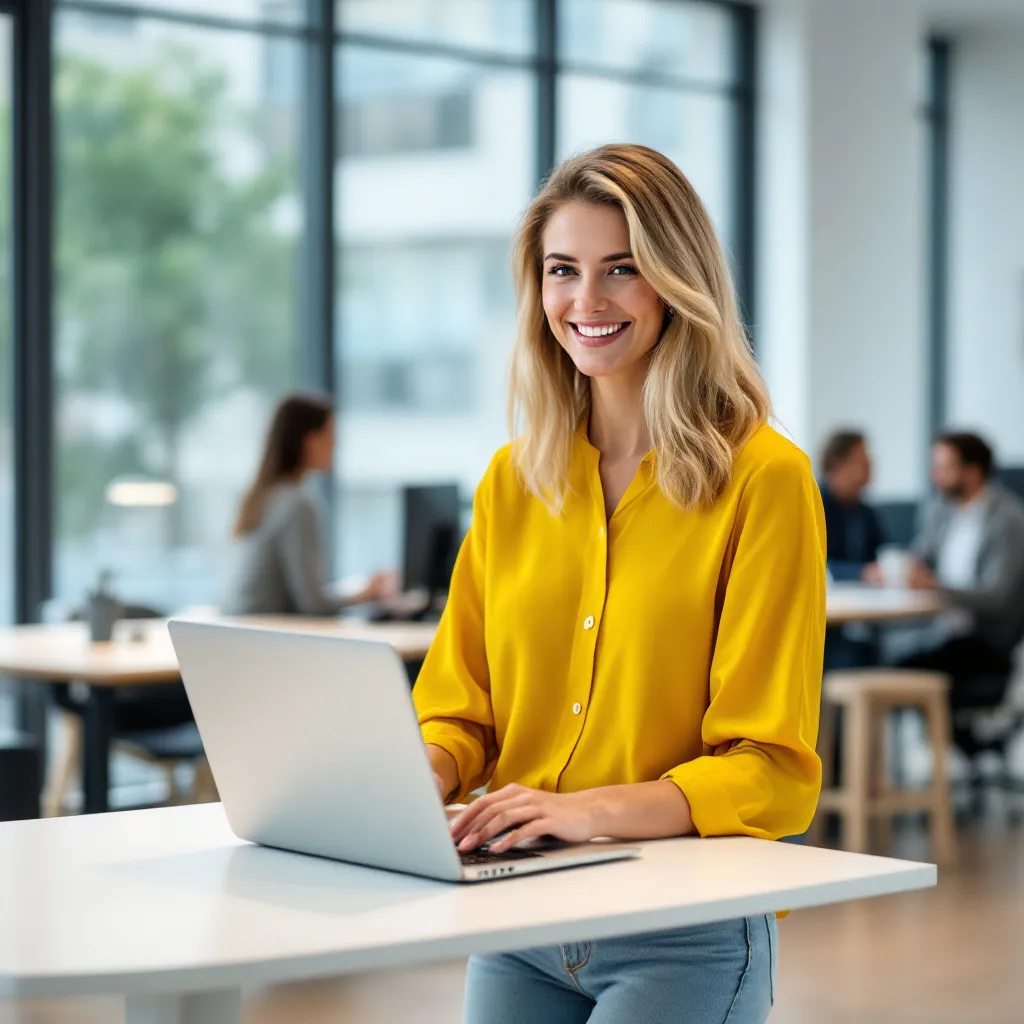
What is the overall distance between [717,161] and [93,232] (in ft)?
11.9

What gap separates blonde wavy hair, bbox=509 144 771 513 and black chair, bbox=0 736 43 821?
200cm

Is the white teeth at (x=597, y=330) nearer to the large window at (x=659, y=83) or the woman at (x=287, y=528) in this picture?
the woman at (x=287, y=528)

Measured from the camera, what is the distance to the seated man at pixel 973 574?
6.37m

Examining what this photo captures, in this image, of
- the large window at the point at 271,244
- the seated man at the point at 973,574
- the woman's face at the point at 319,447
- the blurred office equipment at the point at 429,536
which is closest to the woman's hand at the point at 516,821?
the blurred office equipment at the point at 429,536

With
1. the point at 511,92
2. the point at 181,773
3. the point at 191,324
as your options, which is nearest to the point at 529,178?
the point at 511,92

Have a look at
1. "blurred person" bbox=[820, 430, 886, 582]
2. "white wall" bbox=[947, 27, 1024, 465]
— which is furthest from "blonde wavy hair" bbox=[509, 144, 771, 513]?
"white wall" bbox=[947, 27, 1024, 465]

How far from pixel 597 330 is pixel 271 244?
5.19m

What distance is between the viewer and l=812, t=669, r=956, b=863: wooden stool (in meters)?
5.73

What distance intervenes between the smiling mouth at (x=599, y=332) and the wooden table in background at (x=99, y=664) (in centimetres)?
227

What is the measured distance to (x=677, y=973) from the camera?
1605 mm

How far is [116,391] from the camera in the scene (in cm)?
632

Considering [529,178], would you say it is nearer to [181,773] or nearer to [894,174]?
[894,174]

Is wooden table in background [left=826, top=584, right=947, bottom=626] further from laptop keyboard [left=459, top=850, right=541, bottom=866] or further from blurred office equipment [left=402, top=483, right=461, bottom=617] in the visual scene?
laptop keyboard [left=459, top=850, right=541, bottom=866]

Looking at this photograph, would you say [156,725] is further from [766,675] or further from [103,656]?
[766,675]
